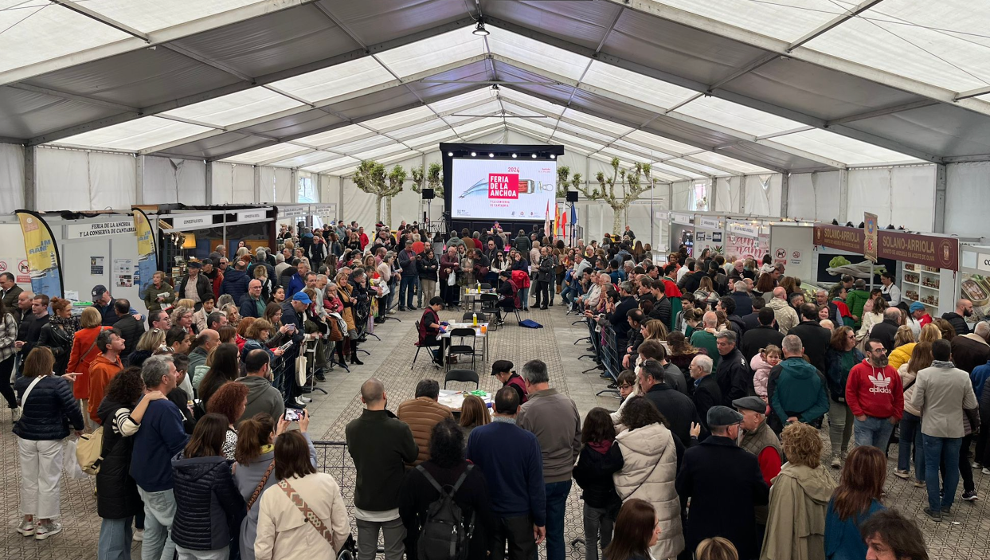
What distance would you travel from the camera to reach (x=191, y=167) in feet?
62.0

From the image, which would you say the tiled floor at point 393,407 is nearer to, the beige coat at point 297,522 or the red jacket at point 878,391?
the red jacket at point 878,391

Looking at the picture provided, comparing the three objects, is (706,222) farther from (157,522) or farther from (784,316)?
(157,522)

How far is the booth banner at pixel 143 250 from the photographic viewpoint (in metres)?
10.6

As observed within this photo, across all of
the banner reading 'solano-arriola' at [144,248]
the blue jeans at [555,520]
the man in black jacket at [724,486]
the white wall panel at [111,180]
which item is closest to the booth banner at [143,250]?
the banner reading 'solano-arriola' at [144,248]

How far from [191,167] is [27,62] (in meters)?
9.89

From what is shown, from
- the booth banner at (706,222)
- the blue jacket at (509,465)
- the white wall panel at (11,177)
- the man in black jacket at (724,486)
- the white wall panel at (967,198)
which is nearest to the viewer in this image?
the man in black jacket at (724,486)

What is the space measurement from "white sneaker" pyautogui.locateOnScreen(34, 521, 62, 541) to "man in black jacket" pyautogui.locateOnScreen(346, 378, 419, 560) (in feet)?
8.97

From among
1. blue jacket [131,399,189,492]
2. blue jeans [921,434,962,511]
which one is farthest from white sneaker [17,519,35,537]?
blue jeans [921,434,962,511]

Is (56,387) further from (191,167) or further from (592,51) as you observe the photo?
(191,167)

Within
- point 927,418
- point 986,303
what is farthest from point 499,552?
point 986,303

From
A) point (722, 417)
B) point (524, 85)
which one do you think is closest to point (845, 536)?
point (722, 417)

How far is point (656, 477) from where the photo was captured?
4086 mm

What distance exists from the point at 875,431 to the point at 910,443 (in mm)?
606

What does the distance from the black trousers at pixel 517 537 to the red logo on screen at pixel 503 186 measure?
20352mm
